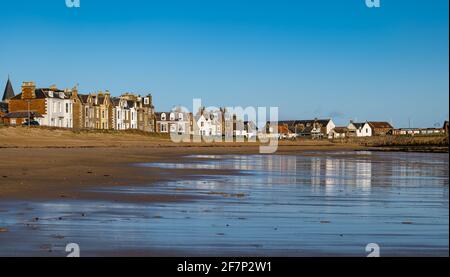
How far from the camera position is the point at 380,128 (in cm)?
15900

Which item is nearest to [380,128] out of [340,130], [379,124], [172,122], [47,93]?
[379,124]

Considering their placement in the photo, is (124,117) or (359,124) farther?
(359,124)

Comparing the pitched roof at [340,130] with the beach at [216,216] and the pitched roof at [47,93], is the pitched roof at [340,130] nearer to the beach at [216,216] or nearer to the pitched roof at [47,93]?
the pitched roof at [47,93]

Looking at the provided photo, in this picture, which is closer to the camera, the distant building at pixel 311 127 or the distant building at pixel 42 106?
the distant building at pixel 42 106

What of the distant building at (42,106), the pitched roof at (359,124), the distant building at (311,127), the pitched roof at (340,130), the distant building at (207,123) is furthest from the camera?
the pitched roof at (359,124)

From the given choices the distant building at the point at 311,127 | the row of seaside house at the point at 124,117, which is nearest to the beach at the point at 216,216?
the row of seaside house at the point at 124,117

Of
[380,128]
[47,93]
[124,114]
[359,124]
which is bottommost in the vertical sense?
[380,128]

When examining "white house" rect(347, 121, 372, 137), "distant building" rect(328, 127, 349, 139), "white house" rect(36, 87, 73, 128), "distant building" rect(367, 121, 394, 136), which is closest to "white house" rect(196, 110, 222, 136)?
"distant building" rect(328, 127, 349, 139)

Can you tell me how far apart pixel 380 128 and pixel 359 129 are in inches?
285

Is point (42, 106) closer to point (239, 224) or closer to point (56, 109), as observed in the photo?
point (56, 109)

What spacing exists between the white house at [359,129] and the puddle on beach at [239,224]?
144 metres

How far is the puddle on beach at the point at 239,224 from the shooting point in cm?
752

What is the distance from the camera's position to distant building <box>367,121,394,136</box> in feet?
514
